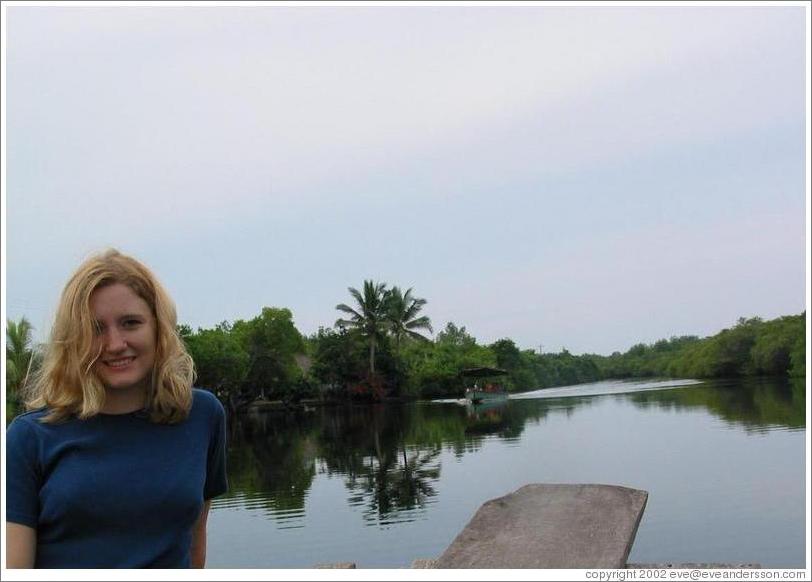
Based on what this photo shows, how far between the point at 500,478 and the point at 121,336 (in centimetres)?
1265

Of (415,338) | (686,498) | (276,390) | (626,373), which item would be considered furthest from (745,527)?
(626,373)

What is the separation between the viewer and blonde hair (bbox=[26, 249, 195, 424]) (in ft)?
3.95

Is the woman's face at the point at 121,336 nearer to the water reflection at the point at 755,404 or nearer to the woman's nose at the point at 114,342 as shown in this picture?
the woman's nose at the point at 114,342

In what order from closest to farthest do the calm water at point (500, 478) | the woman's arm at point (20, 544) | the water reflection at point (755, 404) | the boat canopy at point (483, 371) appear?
the woman's arm at point (20, 544) < the calm water at point (500, 478) < the water reflection at point (755, 404) < the boat canopy at point (483, 371)

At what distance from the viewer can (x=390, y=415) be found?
33000mm

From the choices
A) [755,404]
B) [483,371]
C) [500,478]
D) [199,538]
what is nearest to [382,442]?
[500,478]

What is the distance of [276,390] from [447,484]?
26.4 metres

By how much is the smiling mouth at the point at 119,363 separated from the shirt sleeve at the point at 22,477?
0.45 feet

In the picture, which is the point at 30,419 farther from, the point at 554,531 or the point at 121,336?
the point at 554,531

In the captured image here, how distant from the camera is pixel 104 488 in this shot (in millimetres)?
1196

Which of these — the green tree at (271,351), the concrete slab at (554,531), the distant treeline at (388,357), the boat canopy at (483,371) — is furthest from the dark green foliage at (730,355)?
the concrete slab at (554,531)

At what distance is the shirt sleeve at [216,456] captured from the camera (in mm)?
1350

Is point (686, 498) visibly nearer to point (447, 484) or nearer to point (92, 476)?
point (447, 484)

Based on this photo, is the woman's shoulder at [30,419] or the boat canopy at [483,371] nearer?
the woman's shoulder at [30,419]
